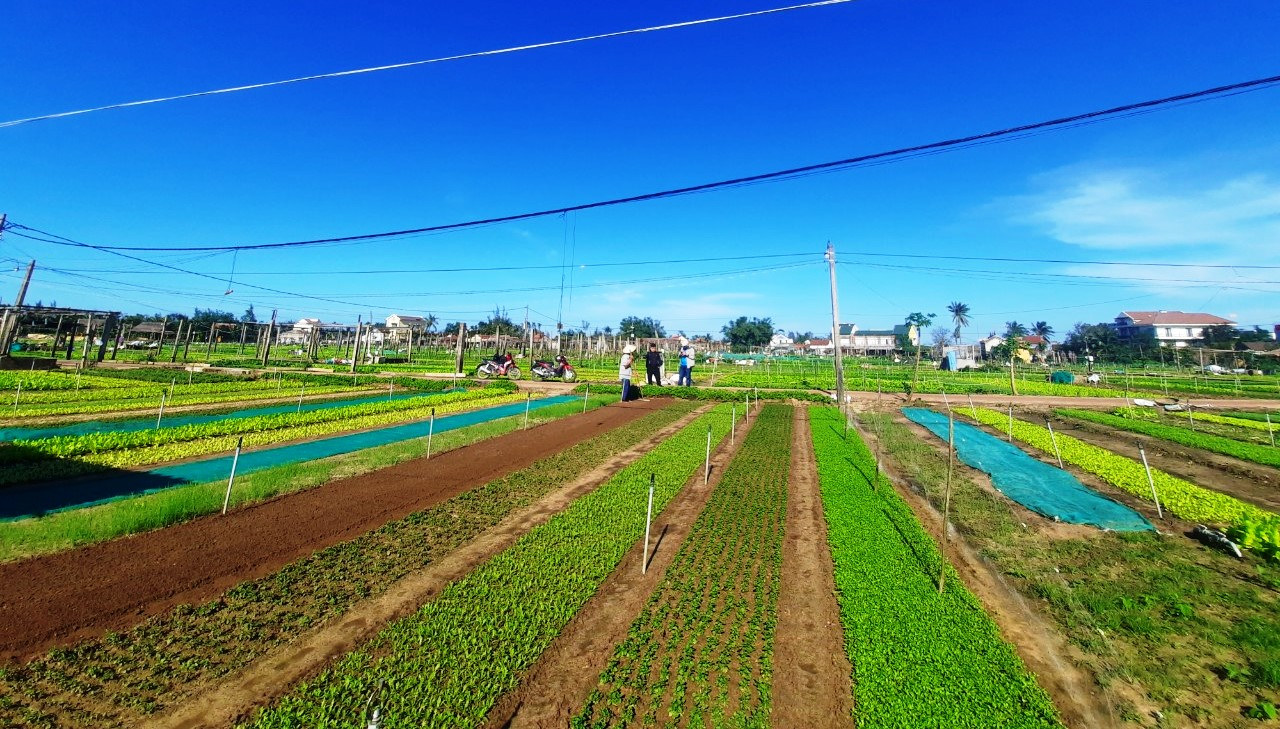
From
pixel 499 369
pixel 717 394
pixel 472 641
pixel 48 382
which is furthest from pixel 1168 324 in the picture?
pixel 48 382

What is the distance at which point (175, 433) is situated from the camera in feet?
45.0

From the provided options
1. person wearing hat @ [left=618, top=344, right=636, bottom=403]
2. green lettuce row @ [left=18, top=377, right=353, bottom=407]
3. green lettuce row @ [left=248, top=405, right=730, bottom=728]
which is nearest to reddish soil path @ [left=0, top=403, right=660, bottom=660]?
green lettuce row @ [left=248, top=405, right=730, bottom=728]

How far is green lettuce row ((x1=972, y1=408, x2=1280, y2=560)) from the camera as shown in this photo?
9.27 meters

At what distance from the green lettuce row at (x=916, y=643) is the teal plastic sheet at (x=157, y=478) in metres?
12.7

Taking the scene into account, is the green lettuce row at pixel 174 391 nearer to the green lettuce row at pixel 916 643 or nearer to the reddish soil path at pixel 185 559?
the reddish soil path at pixel 185 559

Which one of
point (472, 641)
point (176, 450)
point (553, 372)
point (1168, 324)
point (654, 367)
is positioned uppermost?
point (1168, 324)

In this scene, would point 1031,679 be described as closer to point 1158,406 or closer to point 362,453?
point 362,453

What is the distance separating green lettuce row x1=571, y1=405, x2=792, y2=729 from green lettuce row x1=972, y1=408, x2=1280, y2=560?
836 centimetres

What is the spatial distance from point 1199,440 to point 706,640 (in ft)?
75.1

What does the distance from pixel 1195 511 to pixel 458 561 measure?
1411 cm

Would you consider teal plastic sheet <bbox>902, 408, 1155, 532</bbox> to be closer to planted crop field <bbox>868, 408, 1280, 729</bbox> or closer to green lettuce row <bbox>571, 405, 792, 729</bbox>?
planted crop field <bbox>868, 408, 1280, 729</bbox>

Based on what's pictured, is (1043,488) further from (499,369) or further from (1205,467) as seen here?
(499,369)

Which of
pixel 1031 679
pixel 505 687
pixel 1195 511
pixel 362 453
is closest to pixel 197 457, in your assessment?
pixel 362 453

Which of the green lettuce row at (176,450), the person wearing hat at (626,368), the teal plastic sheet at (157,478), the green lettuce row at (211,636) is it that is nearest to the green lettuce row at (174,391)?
the green lettuce row at (176,450)
